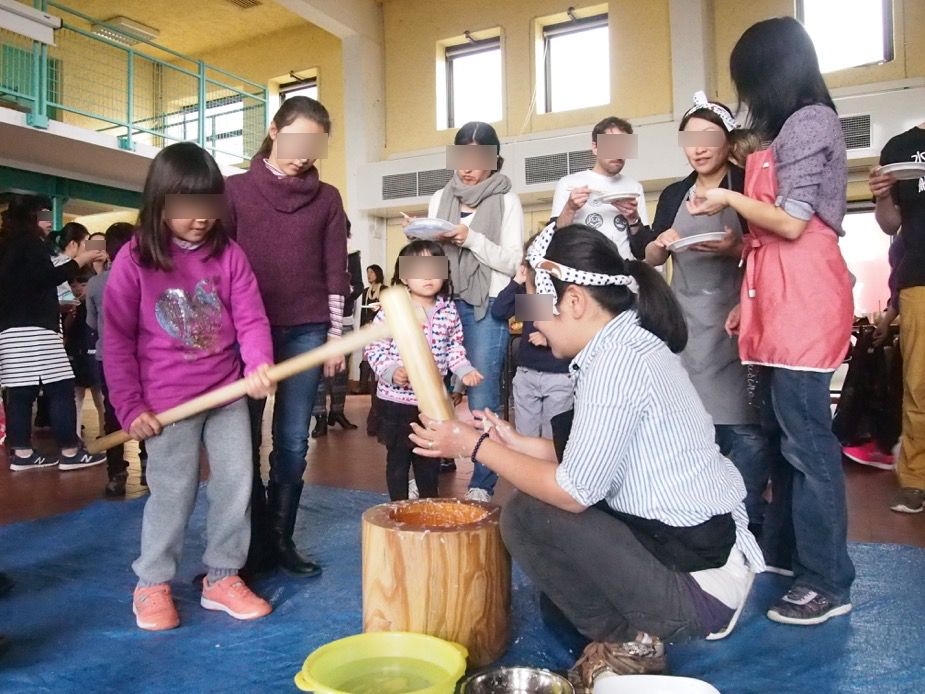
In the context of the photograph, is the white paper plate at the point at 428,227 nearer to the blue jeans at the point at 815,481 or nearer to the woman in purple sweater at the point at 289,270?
the woman in purple sweater at the point at 289,270

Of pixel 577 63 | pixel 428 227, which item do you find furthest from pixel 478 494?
pixel 577 63

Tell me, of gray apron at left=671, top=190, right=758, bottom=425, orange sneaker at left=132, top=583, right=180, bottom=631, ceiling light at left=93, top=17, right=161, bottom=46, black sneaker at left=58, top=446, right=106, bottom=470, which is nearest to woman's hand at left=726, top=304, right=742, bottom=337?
gray apron at left=671, top=190, right=758, bottom=425

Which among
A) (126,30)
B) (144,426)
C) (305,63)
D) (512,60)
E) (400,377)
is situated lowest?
(144,426)

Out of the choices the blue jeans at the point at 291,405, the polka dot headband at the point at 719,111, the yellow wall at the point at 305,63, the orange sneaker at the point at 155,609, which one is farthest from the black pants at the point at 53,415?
the yellow wall at the point at 305,63

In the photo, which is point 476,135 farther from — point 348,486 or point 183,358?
point 348,486

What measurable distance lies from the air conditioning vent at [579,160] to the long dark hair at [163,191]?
259 inches

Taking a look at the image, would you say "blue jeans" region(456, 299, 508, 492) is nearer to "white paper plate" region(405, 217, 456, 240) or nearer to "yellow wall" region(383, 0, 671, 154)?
"white paper plate" region(405, 217, 456, 240)

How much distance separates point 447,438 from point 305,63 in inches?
382

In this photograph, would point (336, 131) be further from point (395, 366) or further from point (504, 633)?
point (504, 633)

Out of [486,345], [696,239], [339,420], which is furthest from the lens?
[339,420]

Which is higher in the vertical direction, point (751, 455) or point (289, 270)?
point (289, 270)

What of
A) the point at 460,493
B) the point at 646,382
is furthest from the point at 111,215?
the point at 646,382

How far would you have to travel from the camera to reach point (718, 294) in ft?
7.62

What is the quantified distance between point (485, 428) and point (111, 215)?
10.9 meters
